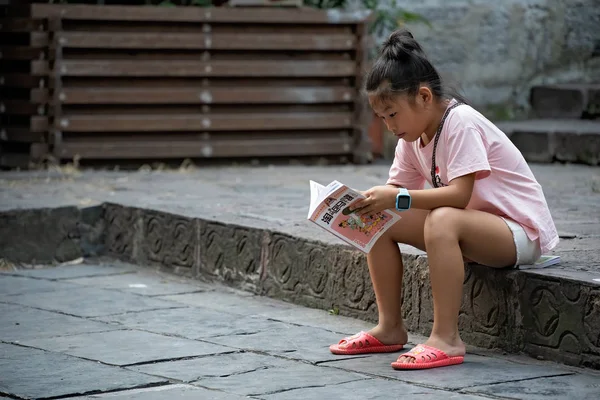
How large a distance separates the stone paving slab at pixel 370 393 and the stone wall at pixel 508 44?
700 centimetres

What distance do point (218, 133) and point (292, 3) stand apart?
3.86ft

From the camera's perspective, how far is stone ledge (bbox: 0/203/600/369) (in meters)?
3.53

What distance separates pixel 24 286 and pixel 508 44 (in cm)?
635

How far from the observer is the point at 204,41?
8523mm

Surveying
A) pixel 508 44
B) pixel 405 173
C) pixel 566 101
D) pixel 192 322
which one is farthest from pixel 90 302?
pixel 508 44

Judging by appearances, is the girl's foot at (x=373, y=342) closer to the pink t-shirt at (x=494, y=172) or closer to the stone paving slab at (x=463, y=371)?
the stone paving slab at (x=463, y=371)

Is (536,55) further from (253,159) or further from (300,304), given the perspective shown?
(300,304)

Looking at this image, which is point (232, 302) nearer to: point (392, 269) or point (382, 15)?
point (392, 269)

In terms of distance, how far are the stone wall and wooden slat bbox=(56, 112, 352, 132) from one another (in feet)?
5.10

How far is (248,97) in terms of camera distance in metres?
8.66

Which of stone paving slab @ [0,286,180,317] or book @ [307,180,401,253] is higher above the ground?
book @ [307,180,401,253]

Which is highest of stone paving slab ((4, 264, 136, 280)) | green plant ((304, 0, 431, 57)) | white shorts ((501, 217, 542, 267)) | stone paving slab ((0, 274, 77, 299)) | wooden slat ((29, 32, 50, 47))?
green plant ((304, 0, 431, 57))

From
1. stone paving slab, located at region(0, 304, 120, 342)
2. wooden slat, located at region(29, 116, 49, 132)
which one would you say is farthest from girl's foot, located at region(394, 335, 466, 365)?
wooden slat, located at region(29, 116, 49, 132)

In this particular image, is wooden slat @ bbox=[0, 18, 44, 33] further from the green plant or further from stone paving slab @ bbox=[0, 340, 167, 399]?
stone paving slab @ bbox=[0, 340, 167, 399]
